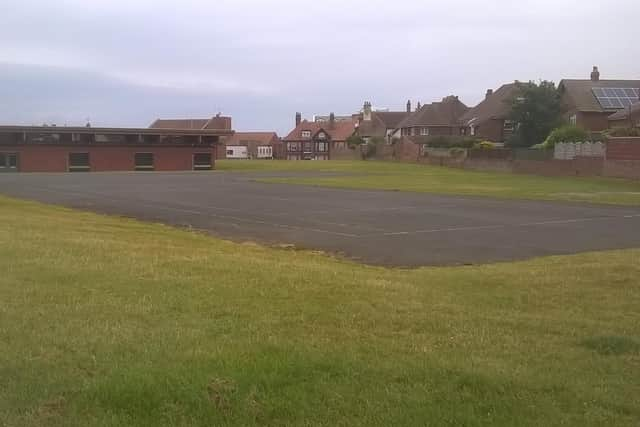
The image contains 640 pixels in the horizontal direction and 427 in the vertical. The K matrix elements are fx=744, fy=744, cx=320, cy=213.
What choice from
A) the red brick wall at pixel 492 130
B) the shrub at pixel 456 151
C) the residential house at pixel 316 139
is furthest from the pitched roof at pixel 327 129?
the shrub at pixel 456 151

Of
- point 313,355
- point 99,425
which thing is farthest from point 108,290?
point 99,425

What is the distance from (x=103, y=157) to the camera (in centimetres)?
9444

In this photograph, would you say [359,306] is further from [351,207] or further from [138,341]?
[351,207]

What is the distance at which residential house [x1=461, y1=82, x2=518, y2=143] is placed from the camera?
10181cm

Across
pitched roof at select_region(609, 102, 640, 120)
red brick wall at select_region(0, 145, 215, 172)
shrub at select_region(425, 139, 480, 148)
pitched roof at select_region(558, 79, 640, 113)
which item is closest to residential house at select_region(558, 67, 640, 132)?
pitched roof at select_region(558, 79, 640, 113)

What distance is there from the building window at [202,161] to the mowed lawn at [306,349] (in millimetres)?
89451

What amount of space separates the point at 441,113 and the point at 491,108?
51.0 feet

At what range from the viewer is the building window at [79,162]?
9212 cm

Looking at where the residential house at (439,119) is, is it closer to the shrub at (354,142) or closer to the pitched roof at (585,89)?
the shrub at (354,142)

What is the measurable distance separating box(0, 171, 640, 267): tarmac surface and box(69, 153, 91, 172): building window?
1988 inches

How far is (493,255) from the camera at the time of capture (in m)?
17.2

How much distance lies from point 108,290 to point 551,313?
16.8 ft

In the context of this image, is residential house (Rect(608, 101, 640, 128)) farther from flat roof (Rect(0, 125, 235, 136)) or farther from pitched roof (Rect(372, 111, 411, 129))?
pitched roof (Rect(372, 111, 411, 129))

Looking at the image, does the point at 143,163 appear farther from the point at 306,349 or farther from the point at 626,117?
the point at 306,349
